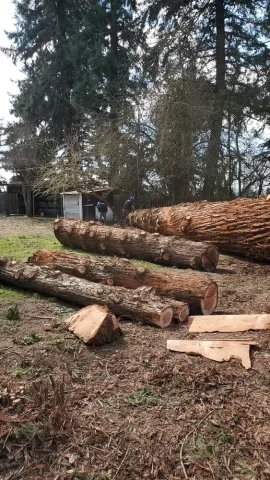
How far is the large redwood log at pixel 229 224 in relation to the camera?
807cm

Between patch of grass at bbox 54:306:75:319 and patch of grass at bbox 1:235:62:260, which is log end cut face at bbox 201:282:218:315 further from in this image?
patch of grass at bbox 1:235:62:260

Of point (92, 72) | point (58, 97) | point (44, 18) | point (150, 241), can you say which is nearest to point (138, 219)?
point (150, 241)

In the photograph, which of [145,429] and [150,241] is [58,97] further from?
[145,429]

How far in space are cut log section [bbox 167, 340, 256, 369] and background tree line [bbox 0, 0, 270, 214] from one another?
11558 millimetres

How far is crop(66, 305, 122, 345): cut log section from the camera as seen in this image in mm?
3652

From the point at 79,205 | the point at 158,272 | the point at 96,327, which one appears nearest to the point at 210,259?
the point at 158,272

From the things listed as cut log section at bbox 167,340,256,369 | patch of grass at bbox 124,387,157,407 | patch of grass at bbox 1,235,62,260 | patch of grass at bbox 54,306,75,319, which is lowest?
patch of grass at bbox 124,387,157,407

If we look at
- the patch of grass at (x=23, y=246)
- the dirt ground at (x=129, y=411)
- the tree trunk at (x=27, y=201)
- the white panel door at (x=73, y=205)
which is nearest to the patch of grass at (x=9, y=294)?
the dirt ground at (x=129, y=411)

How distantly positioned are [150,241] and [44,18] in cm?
2328

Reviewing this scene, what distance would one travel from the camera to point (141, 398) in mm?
2754

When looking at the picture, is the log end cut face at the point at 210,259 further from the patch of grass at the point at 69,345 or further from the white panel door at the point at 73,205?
the white panel door at the point at 73,205

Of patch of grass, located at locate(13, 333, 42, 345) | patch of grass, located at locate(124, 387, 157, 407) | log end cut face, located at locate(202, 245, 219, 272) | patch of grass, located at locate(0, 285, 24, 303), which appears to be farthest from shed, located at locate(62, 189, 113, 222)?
patch of grass, located at locate(124, 387, 157, 407)

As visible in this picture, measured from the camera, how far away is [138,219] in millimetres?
12617

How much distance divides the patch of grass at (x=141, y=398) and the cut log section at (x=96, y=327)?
0.91m
